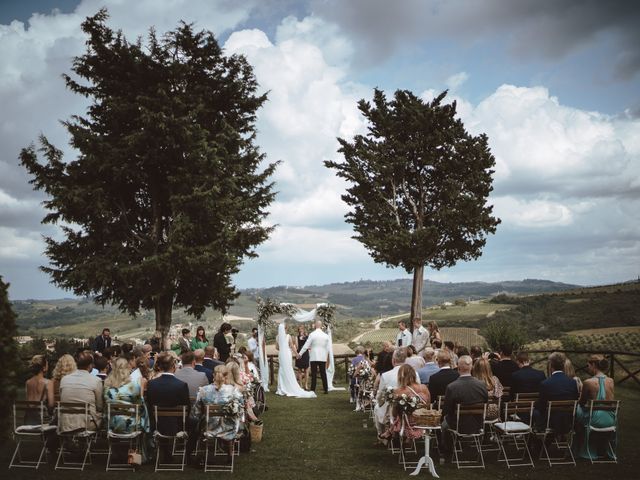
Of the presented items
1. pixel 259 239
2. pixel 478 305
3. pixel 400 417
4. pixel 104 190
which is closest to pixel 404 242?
pixel 259 239

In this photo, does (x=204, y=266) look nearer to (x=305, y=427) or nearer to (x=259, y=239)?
(x=259, y=239)

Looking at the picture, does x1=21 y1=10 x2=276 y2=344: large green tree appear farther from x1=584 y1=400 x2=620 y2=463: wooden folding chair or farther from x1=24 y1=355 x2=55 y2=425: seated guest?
x1=584 y1=400 x2=620 y2=463: wooden folding chair

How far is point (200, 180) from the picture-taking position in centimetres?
2092

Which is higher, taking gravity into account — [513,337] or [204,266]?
[204,266]

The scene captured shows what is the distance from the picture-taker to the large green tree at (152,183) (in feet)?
65.3

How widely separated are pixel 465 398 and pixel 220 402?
158 inches

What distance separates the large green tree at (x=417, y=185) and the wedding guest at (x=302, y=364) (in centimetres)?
716

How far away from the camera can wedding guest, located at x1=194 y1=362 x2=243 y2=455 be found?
27.1 ft

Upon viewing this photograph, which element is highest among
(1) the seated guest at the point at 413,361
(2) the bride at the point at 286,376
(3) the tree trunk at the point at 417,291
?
(3) the tree trunk at the point at 417,291

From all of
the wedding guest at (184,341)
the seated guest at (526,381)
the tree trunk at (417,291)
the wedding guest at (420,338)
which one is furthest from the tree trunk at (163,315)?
the seated guest at (526,381)

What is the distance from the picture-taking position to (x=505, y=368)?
34.5 ft

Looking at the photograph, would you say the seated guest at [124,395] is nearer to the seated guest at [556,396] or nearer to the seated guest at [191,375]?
the seated guest at [191,375]

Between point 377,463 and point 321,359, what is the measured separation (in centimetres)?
930

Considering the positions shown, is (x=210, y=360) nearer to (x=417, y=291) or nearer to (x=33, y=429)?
(x=33, y=429)
